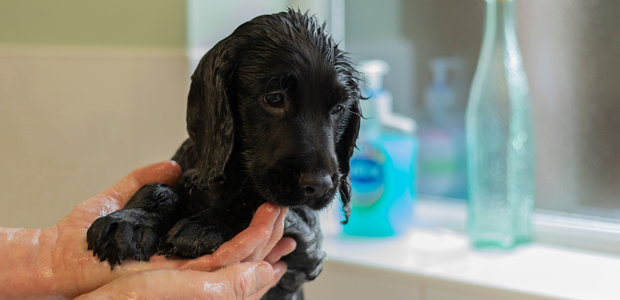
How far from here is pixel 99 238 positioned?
99cm

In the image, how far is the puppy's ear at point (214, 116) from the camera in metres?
1.07

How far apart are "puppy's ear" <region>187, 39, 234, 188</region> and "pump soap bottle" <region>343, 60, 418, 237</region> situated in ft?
3.42

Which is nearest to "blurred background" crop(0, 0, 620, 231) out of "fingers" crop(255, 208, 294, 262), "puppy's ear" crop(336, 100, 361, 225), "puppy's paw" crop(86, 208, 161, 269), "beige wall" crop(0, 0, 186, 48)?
"beige wall" crop(0, 0, 186, 48)

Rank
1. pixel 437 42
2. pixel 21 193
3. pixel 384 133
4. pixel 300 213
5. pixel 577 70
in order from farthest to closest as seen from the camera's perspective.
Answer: pixel 437 42
pixel 384 133
pixel 577 70
pixel 21 193
pixel 300 213

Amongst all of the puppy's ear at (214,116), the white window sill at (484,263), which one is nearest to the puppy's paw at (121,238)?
the puppy's ear at (214,116)

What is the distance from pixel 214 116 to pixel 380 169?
47.0 inches

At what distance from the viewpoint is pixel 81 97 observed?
69.8 inches

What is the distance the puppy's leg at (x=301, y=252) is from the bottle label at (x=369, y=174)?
81cm

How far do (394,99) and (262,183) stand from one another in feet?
5.58

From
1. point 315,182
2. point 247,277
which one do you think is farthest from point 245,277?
point 315,182

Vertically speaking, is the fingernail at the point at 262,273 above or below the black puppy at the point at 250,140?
below

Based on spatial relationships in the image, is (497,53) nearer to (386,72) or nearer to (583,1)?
(583,1)

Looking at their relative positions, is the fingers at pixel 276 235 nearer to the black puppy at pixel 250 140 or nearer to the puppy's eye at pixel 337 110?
the black puppy at pixel 250 140

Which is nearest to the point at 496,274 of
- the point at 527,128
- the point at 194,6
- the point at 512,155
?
the point at 512,155
